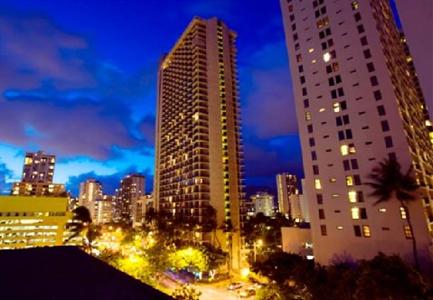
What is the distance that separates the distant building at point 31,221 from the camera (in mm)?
96875

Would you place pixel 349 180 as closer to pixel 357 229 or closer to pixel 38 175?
pixel 357 229

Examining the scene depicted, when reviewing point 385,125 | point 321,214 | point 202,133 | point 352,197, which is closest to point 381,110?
point 385,125

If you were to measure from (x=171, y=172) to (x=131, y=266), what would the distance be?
7137 cm

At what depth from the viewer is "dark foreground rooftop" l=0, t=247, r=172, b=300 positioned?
5.95 metres

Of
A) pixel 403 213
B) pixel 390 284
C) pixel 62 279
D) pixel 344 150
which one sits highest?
pixel 344 150

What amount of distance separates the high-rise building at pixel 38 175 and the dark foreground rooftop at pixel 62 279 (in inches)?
7714

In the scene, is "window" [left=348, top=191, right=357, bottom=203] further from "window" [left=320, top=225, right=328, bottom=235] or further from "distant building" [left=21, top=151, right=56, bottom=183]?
"distant building" [left=21, top=151, right=56, bottom=183]

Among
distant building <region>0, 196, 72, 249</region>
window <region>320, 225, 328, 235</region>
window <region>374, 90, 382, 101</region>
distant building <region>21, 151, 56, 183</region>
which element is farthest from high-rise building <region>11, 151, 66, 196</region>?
window <region>374, 90, 382, 101</region>

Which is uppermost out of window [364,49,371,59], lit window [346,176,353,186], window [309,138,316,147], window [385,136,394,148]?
window [364,49,371,59]

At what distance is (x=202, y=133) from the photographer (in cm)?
9819

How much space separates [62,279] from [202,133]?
92.0m

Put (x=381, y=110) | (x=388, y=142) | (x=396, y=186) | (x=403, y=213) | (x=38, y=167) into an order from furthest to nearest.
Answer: (x=38, y=167) < (x=381, y=110) < (x=388, y=142) < (x=403, y=213) < (x=396, y=186)

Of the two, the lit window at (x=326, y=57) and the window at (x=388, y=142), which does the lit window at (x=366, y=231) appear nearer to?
the window at (x=388, y=142)

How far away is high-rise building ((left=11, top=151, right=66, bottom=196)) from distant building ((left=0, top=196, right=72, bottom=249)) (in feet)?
262
